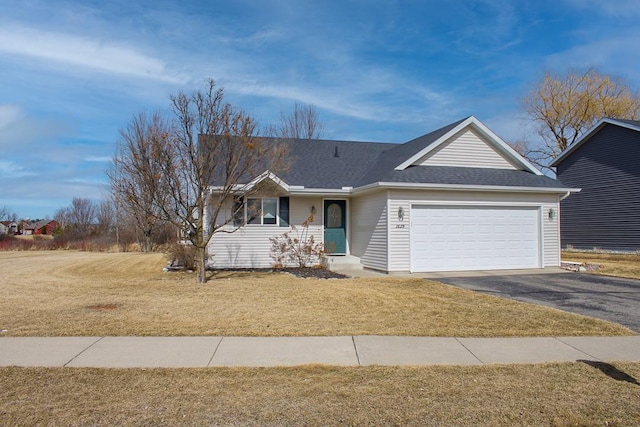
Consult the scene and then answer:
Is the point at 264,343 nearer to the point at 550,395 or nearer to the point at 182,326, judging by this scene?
the point at 182,326

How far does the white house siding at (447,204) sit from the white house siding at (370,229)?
0.31 metres

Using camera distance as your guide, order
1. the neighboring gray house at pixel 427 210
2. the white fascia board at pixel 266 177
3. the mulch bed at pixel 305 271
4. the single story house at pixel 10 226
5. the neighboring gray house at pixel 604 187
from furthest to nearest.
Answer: the single story house at pixel 10 226 → the neighboring gray house at pixel 604 187 → the neighboring gray house at pixel 427 210 → the mulch bed at pixel 305 271 → the white fascia board at pixel 266 177

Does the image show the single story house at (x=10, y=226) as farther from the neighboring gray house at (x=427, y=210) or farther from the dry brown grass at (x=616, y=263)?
the dry brown grass at (x=616, y=263)

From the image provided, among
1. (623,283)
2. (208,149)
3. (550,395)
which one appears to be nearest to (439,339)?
(550,395)

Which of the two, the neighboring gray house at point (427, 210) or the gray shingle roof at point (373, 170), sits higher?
the gray shingle roof at point (373, 170)

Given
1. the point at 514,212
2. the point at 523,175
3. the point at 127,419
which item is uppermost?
the point at 523,175

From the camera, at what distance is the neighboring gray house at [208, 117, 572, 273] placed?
1493cm

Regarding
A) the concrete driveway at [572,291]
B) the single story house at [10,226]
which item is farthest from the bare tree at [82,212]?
the concrete driveway at [572,291]

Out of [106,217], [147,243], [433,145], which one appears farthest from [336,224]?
[106,217]

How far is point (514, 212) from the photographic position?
15945mm

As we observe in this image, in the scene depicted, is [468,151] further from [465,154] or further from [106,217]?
[106,217]

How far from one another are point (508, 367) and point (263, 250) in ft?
38.9

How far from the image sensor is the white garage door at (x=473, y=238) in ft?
49.4

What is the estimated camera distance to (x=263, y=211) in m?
16.7
